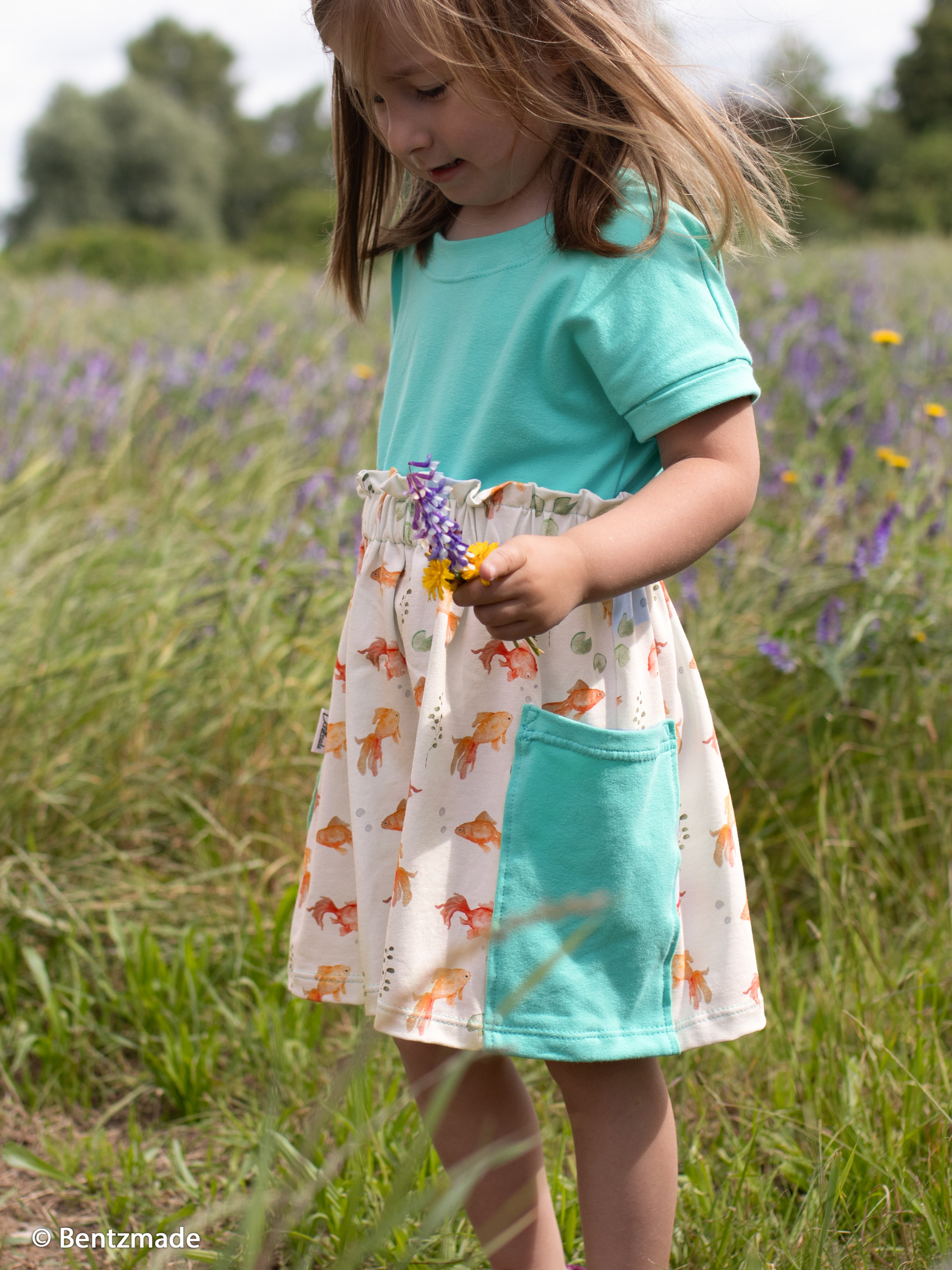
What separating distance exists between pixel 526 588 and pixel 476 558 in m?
0.05

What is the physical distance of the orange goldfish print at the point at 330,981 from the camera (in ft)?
3.87

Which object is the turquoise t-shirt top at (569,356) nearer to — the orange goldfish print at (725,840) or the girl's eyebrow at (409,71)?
the girl's eyebrow at (409,71)

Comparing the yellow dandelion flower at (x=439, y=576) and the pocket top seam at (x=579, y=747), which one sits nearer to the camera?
the yellow dandelion flower at (x=439, y=576)

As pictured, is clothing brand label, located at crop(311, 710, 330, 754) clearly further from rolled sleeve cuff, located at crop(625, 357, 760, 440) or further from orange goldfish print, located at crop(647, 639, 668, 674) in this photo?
rolled sleeve cuff, located at crop(625, 357, 760, 440)

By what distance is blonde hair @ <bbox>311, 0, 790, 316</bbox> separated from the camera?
1020 millimetres

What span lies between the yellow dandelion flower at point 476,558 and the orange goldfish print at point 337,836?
43 cm

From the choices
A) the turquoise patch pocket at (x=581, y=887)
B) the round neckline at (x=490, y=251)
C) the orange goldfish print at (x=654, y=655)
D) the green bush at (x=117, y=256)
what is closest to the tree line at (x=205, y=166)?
the green bush at (x=117, y=256)

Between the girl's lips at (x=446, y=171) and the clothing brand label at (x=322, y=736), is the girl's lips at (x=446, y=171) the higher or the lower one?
the higher one

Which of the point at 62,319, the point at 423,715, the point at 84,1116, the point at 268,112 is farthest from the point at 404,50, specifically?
the point at 268,112

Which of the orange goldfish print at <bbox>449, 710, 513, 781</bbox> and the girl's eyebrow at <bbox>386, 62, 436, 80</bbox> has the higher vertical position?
the girl's eyebrow at <bbox>386, 62, 436, 80</bbox>

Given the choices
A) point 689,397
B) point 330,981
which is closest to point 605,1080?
point 330,981

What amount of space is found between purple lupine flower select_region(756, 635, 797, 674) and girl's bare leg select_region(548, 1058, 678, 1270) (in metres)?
0.95

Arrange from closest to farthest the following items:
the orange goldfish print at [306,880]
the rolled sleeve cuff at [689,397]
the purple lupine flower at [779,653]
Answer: the rolled sleeve cuff at [689,397]
the orange goldfish print at [306,880]
the purple lupine flower at [779,653]

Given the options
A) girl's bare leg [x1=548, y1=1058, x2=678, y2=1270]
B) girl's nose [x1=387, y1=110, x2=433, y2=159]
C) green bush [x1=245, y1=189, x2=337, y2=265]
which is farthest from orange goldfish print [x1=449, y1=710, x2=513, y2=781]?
green bush [x1=245, y1=189, x2=337, y2=265]
